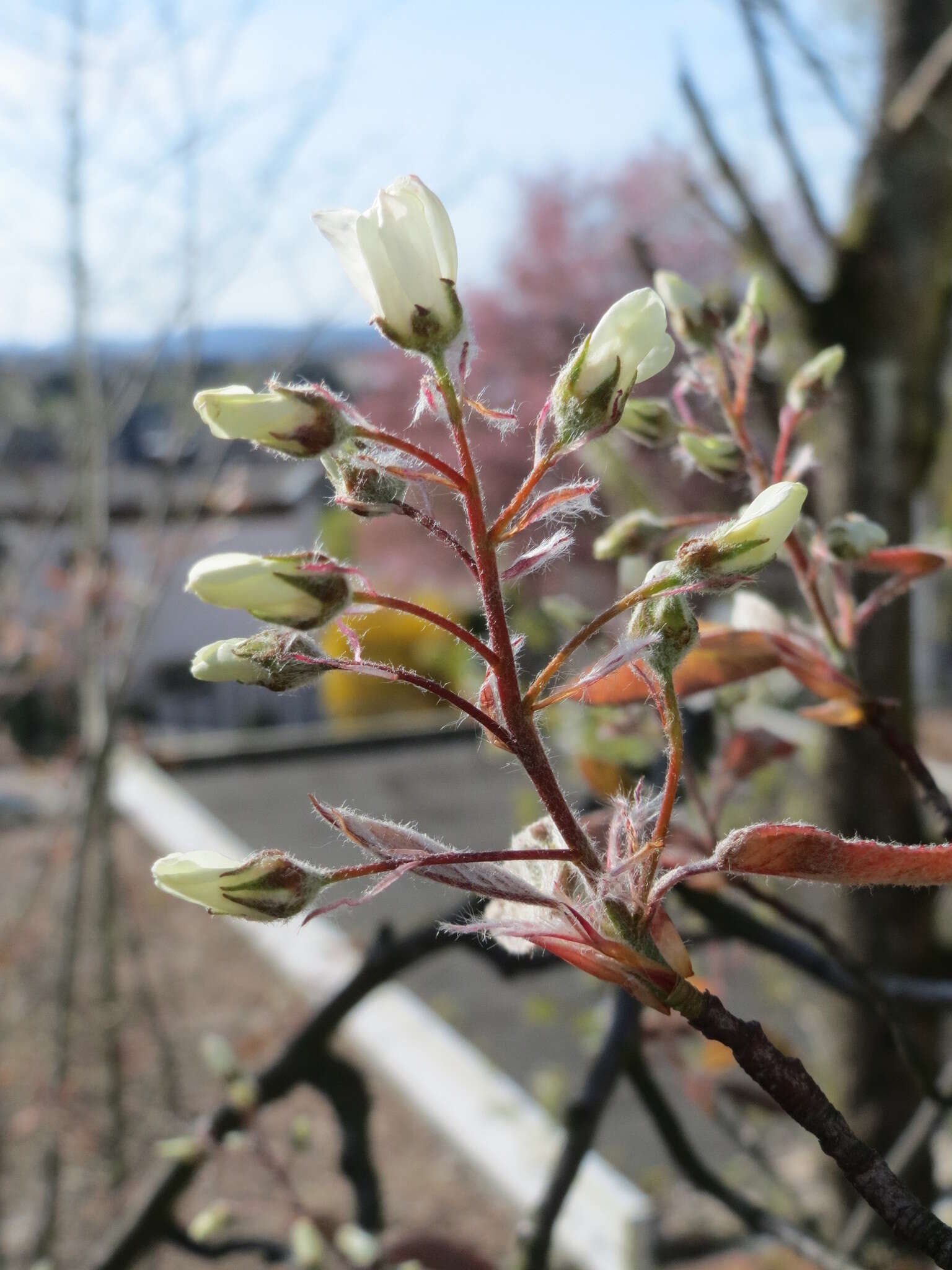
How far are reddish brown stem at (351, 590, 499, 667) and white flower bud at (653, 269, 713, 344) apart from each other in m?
0.40

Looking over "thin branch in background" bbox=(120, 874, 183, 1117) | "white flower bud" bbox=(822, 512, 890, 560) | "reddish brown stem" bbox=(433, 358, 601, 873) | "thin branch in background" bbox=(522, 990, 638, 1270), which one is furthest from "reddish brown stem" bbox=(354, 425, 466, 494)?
"thin branch in background" bbox=(120, 874, 183, 1117)

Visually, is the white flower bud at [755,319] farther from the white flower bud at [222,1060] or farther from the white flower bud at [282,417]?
the white flower bud at [222,1060]

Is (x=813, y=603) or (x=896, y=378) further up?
(x=896, y=378)

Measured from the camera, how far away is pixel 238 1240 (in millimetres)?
1264

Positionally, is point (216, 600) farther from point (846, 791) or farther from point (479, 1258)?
point (846, 791)

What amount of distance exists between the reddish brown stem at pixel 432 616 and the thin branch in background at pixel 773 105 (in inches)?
58.8

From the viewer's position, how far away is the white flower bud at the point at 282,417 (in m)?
0.47

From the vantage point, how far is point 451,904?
3.88 ft

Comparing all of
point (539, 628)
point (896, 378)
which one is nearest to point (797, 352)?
point (896, 378)

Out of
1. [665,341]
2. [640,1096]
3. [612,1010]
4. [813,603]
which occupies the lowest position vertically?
[640,1096]

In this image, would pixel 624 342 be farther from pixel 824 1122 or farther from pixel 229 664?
pixel 824 1122

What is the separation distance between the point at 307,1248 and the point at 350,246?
1.17 meters

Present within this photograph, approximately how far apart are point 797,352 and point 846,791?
0.79 meters

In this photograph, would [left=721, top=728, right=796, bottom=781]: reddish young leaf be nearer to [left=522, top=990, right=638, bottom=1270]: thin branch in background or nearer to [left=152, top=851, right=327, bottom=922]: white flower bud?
[left=522, top=990, right=638, bottom=1270]: thin branch in background
